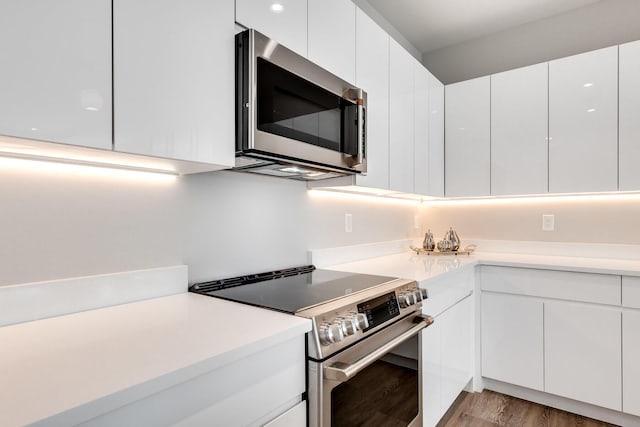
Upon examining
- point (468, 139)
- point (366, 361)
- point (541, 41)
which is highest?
point (541, 41)

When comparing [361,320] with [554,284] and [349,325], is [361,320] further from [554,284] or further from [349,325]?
[554,284]

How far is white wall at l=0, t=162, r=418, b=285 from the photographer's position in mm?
1023

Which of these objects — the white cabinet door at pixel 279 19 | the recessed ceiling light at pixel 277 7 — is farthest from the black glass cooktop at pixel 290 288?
the recessed ceiling light at pixel 277 7

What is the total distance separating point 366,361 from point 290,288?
16.9 inches

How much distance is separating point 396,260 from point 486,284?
0.62 metres

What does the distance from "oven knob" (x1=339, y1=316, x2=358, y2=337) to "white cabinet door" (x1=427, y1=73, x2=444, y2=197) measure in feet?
5.67

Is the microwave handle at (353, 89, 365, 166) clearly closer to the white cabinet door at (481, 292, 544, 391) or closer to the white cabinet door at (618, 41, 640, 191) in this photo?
the white cabinet door at (481, 292, 544, 391)

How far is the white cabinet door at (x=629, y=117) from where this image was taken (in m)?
2.22

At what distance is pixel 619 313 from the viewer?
1997 mm

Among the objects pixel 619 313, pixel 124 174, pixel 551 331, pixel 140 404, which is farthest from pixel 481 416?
pixel 124 174

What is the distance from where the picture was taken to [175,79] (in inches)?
39.5

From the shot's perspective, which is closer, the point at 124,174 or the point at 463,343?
the point at 124,174

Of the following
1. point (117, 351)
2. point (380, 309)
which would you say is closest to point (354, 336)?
point (380, 309)

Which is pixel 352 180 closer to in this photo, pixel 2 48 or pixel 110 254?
pixel 110 254
